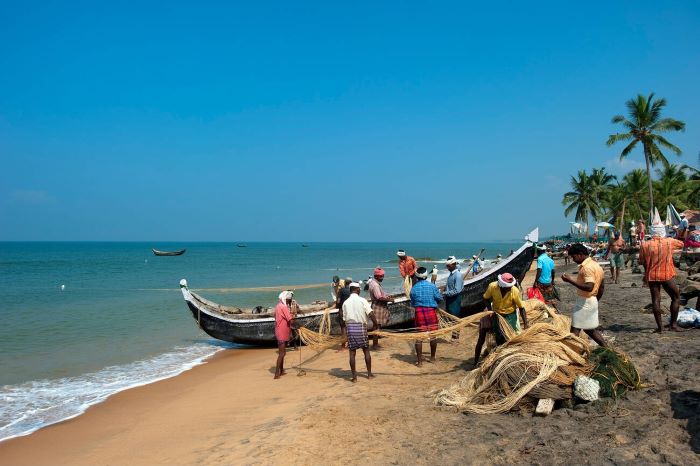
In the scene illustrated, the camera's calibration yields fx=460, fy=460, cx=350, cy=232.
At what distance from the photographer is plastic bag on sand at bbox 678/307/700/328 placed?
24.3 feet

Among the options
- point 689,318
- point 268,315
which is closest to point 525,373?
point 689,318

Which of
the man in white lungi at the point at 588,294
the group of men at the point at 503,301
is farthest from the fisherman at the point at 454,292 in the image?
the man in white lungi at the point at 588,294

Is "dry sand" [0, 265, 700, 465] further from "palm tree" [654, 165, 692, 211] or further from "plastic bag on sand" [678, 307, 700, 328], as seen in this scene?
"palm tree" [654, 165, 692, 211]

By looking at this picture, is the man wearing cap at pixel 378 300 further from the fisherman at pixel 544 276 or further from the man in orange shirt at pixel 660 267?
the man in orange shirt at pixel 660 267

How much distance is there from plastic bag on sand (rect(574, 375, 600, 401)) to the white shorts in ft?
3.71

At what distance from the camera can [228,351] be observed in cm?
1216

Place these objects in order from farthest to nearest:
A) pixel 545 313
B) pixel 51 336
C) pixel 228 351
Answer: pixel 51 336, pixel 228 351, pixel 545 313

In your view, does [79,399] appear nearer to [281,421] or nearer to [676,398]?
[281,421]

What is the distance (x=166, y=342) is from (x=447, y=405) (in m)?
10.4

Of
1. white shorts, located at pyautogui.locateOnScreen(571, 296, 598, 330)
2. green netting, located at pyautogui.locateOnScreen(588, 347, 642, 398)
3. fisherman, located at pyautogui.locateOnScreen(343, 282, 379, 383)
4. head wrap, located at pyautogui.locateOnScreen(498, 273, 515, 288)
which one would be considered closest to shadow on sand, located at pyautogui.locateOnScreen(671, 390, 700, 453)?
green netting, located at pyautogui.locateOnScreen(588, 347, 642, 398)

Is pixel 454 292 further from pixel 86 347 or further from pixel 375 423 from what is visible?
pixel 86 347

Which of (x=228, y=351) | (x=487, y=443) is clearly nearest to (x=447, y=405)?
(x=487, y=443)

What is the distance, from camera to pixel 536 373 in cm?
531

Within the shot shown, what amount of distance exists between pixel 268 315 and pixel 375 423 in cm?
681
